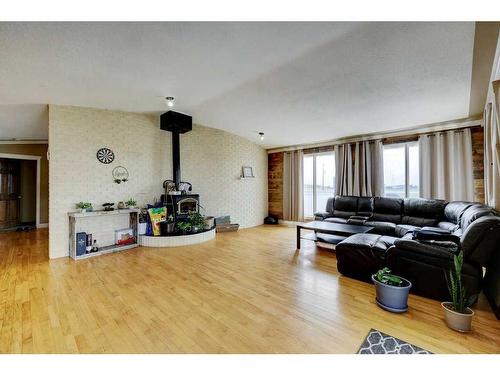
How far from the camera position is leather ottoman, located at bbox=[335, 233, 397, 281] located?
2.51 m

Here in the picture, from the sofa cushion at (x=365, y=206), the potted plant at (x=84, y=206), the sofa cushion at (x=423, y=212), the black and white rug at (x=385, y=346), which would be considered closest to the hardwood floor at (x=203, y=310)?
the black and white rug at (x=385, y=346)

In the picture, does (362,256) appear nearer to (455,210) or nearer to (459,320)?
(459,320)

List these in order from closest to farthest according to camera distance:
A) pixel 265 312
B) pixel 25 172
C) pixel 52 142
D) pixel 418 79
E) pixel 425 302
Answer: pixel 265 312
pixel 425 302
pixel 418 79
pixel 52 142
pixel 25 172

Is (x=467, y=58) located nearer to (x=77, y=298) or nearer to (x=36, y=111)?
(x=77, y=298)

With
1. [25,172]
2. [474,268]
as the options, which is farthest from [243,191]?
[25,172]

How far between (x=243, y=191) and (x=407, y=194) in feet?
13.2

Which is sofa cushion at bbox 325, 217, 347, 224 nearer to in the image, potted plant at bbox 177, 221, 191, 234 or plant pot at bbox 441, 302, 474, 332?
plant pot at bbox 441, 302, 474, 332

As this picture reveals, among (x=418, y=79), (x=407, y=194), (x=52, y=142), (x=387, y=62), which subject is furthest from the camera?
(x=407, y=194)

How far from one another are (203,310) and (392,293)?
1737 millimetres

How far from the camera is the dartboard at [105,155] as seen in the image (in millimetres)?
4035

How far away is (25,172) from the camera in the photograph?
20.9 feet

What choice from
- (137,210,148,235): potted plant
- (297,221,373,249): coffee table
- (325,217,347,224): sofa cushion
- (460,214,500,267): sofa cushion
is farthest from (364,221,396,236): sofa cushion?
(137,210,148,235): potted plant

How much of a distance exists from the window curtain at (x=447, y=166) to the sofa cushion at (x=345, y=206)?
1.32 meters

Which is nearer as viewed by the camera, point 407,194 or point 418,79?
point 418,79
